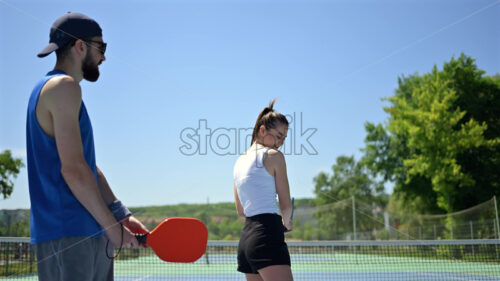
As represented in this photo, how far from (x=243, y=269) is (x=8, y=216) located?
14.3 metres

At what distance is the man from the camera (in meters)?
1.69

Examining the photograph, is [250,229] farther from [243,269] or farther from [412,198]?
[412,198]

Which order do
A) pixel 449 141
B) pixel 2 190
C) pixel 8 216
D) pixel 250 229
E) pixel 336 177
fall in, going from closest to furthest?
pixel 250 229 → pixel 8 216 → pixel 449 141 → pixel 2 190 → pixel 336 177

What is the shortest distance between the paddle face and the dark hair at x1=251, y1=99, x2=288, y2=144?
94 centimetres

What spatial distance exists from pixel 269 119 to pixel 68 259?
1553 mm

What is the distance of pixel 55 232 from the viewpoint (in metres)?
1.76

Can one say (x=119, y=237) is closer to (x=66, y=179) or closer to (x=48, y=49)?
(x=66, y=179)

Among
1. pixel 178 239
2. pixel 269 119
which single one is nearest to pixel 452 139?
→ pixel 269 119

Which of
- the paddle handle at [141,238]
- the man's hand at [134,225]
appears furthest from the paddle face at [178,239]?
the man's hand at [134,225]

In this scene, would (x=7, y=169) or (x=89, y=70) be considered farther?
(x=7, y=169)

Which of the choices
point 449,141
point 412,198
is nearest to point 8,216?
point 449,141

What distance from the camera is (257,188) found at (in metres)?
2.76

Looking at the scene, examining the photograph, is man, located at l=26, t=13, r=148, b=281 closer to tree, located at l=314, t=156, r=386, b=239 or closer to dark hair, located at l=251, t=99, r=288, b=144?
dark hair, located at l=251, t=99, r=288, b=144

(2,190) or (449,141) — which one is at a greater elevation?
(449,141)
